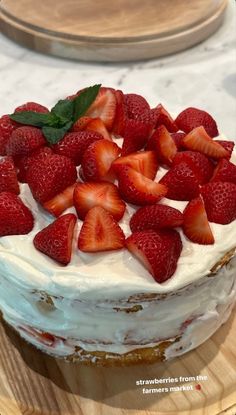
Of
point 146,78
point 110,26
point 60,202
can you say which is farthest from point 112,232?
point 110,26

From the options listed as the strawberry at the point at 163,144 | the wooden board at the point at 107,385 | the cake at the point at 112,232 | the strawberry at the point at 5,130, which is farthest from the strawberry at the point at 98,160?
the wooden board at the point at 107,385

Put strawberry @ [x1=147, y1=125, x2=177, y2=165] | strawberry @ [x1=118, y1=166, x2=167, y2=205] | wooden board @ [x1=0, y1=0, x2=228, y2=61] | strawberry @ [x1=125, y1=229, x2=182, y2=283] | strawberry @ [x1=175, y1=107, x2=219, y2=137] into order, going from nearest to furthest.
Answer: strawberry @ [x1=125, y1=229, x2=182, y2=283] < strawberry @ [x1=118, y1=166, x2=167, y2=205] < strawberry @ [x1=147, y1=125, x2=177, y2=165] < strawberry @ [x1=175, y1=107, x2=219, y2=137] < wooden board @ [x1=0, y1=0, x2=228, y2=61]

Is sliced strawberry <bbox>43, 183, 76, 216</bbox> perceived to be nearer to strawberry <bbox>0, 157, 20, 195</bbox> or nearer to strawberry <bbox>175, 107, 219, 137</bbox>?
strawberry <bbox>0, 157, 20, 195</bbox>

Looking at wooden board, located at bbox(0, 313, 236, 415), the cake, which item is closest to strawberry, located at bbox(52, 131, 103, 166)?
the cake

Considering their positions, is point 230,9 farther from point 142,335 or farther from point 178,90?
point 142,335

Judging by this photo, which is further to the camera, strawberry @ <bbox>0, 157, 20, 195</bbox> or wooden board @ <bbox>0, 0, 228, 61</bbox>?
wooden board @ <bbox>0, 0, 228, 61</bbox>

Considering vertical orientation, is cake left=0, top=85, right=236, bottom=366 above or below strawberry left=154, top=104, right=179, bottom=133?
below
